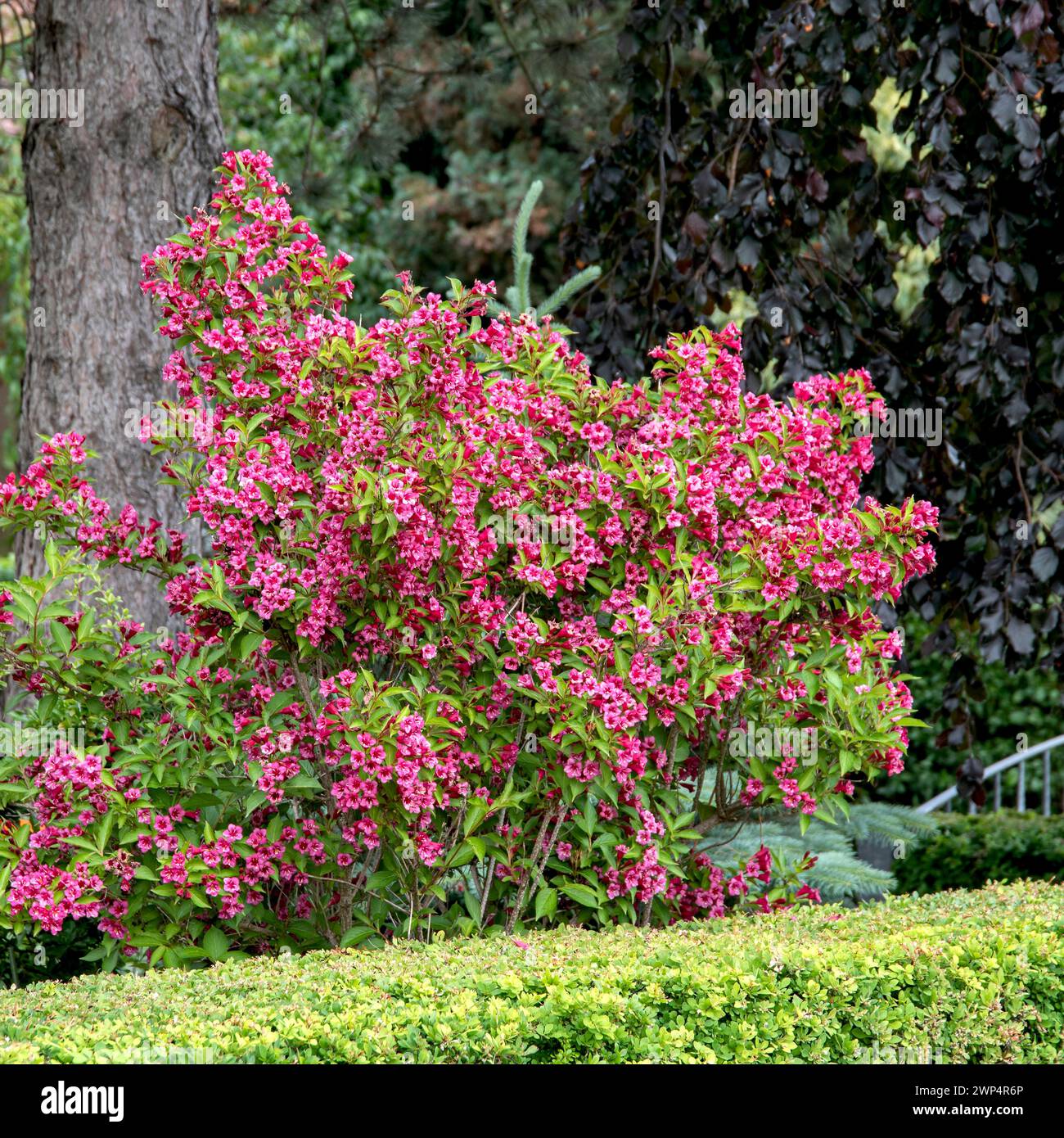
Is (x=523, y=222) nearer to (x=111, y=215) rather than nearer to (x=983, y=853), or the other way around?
(x=111, y=215)

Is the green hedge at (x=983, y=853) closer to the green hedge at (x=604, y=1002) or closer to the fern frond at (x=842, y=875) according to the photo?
the fern frond at (x=842, y=875)

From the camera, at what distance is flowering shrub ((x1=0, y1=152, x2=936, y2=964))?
10.2ft

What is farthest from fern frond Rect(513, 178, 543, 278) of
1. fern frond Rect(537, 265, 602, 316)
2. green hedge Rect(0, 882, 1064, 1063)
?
green hedge Rect(0, 882, 1064, 1063)

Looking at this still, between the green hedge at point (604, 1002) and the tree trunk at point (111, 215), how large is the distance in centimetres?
224

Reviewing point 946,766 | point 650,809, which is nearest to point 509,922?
point 650,809

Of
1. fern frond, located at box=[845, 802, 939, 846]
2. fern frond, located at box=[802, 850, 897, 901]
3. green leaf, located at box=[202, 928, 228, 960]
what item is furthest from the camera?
fern frond, located at box=[845, 802, 939, 846]

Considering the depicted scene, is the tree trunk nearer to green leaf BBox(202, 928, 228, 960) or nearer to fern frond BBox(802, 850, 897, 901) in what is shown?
green leaf BBox(202, 928, 228, 960)

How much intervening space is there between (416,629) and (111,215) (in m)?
2.47

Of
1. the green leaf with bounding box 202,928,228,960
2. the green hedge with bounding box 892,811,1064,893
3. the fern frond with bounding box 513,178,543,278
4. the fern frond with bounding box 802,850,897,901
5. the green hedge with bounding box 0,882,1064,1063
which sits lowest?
the green hedge with bounding box 892,811,1064,893

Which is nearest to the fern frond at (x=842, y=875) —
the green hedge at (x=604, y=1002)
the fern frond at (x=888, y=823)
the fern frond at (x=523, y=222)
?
the fern frond at (x=888, y=823)

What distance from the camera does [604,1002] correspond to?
261 centimetres

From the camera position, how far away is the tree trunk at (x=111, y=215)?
15.8ft

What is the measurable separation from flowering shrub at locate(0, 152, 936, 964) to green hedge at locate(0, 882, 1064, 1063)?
264 mm

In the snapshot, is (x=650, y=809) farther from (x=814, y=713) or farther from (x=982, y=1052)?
(x=982, y=1052)
